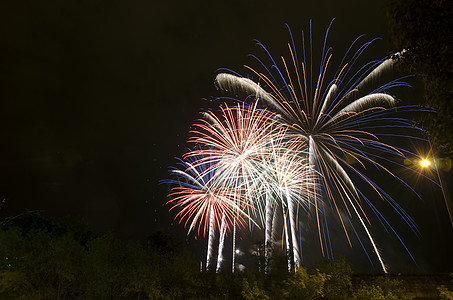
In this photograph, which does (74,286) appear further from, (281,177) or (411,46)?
(411,46)

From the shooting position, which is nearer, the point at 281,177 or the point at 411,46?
the point at 411,46

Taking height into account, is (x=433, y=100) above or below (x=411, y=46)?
below

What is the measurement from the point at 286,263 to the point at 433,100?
54.4 feet

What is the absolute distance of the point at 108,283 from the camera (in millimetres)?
14953

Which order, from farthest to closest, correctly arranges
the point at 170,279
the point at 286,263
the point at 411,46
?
the point at 286,263, the point at 170,279, the point at 411,46

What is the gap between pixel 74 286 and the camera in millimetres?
14969

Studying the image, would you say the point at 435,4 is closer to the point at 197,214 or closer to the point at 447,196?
the point at 447,196

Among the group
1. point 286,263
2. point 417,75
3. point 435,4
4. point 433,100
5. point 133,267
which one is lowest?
point 133,267

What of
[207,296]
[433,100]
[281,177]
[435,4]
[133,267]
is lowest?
[207,296]

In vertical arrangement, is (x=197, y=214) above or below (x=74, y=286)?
above

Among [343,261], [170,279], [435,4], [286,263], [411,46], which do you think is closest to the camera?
[435,4]

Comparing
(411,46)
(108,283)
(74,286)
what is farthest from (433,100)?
(74,286)

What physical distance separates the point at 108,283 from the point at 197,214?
10838 mm

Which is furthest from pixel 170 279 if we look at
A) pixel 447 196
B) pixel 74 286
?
pixel 447 196
